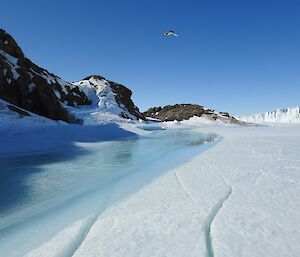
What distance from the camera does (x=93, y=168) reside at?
38.3 feet

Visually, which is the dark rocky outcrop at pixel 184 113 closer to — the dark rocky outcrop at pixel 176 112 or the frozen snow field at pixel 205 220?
the dark rocky outcrop at pixel 176 112

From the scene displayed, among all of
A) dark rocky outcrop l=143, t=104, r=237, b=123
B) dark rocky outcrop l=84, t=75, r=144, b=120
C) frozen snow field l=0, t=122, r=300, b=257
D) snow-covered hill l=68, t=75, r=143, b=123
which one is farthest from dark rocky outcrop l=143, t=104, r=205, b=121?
frozen snow field l=0, t=122, r=300, b=257

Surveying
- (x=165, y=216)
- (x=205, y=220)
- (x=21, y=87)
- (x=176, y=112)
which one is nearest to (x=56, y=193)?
(x=165, y=216)

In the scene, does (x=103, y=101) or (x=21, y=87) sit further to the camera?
(x=103, y=101)

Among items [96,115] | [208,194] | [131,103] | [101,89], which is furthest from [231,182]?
[131,103]

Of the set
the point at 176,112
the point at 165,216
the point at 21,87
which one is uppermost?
Result: the point at 21,87

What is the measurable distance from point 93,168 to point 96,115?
42066 millimetres

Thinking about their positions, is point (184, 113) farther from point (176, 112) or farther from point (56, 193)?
point (56, 193)

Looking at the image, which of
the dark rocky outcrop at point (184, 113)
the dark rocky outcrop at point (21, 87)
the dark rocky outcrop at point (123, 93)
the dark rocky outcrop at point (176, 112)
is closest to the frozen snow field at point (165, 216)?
the dark rocky outcrop at point (21, 87)

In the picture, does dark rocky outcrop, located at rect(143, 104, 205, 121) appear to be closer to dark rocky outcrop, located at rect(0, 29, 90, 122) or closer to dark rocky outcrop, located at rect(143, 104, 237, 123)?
dark rocky outcrop, located at rect(143, 104, 237, 123)

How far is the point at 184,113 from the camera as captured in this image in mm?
100500

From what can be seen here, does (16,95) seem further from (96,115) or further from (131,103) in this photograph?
(131,103)

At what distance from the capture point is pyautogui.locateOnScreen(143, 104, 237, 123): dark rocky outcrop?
294ft

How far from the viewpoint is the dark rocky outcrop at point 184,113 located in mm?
89725
